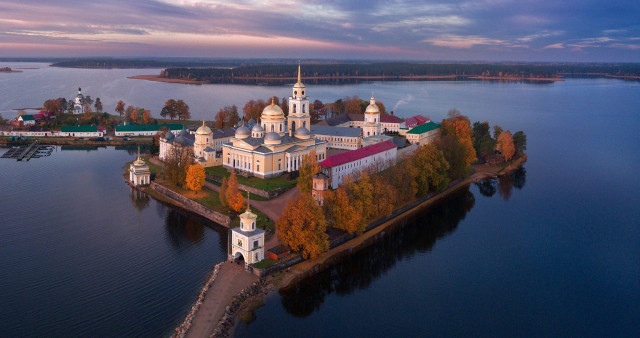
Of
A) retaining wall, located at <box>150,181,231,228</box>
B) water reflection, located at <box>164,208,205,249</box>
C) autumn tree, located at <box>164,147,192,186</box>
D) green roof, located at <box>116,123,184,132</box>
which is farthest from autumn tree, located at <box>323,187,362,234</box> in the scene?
green roof, located at <box>116,123,184,132</box>

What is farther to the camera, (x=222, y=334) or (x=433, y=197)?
(x=433, y=197)

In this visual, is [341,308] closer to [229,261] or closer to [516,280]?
[229,261]

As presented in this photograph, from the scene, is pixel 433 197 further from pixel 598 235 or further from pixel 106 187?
pixel 106 187

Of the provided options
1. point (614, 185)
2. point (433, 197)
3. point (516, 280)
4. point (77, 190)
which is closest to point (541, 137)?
point (614, 185)

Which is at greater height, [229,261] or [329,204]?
[329,204]

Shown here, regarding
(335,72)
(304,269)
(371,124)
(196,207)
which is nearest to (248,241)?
(304,269)

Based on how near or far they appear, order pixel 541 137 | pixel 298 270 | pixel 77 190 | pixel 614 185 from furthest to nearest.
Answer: pixel 541 137, pixel 614 185, pixel 77 190, pixel 298 270

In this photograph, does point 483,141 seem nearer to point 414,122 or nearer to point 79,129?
point 414,122

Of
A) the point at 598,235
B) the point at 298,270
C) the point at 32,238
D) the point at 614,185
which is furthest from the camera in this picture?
the point at 614,185
